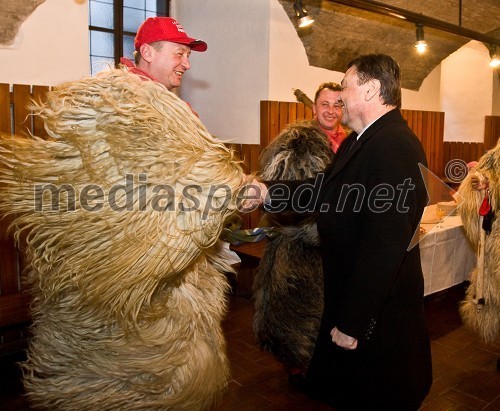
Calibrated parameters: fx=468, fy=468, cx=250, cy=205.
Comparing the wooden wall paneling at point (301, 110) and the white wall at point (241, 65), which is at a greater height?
the white wall at point (241, 65)

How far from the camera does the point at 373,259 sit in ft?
5.47

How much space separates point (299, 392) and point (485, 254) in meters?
1.58

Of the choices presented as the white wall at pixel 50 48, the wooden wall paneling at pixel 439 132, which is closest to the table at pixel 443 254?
the white wall at pixel 50 48

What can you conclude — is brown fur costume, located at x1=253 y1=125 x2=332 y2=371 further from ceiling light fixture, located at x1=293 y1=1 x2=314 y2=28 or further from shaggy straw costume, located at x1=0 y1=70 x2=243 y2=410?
ceiling light fixture, located at x1=293 y1=1 x2=314 y2=28

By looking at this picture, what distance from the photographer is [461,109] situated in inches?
325

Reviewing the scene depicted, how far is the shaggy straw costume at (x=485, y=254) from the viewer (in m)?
3.13

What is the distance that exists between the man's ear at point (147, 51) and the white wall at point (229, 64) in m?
2.88

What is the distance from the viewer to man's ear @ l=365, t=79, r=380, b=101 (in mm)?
1865

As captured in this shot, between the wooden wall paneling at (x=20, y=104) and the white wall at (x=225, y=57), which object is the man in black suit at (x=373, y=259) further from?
the wooden wall paneling at (x=20, y=104)

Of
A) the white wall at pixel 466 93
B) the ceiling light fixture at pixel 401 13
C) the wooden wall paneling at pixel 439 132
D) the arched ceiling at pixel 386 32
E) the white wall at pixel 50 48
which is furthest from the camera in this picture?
the white wall at pixel 466 93

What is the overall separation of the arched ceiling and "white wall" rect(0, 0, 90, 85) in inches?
82.7

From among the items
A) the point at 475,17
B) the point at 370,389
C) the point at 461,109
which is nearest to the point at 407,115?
the point at 475,17

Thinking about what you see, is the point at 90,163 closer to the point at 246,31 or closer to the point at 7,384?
the point at 7,384

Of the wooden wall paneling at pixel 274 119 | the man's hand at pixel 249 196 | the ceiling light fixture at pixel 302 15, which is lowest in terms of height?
the man's hand at pixel 249 196
